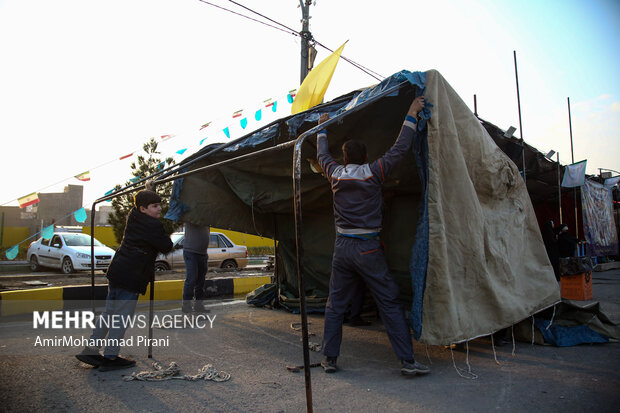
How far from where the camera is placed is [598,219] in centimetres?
1092

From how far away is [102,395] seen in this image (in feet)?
9.36

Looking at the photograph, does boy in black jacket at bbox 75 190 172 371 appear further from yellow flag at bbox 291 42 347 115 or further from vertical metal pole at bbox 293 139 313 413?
yellow flag at bbox 291 42 347 115

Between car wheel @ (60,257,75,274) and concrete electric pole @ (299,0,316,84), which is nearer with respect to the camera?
concrete electric pole @ (299,0,316,84)

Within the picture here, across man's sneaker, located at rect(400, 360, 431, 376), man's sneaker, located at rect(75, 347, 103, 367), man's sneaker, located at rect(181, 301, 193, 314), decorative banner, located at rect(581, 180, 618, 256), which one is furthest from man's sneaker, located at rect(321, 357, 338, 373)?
decorative banner, located at rect(581, 180, 618, 256)

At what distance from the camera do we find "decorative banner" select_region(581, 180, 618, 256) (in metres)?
10.0

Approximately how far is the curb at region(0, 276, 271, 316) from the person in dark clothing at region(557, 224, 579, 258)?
7.04 m

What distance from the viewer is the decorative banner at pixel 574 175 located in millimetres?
7864

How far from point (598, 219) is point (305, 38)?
9.35 meters

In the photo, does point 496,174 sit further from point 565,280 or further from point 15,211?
point 15,211

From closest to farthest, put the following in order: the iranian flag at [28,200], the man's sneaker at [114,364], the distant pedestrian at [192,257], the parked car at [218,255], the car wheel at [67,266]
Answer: the man's sneaker at [114,364], the distant pedestrian at [192,257], the iranian flag at [28,200], the car wheel at [67,266], the parked car at [218,255]

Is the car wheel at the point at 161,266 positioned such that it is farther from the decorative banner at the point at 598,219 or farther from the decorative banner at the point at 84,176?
the decorative banner at the point at 598,219

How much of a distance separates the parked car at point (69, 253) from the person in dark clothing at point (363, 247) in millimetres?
11502

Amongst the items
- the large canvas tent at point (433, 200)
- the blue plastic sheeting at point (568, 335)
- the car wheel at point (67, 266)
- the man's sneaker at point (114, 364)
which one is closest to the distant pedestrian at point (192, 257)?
the large canvas tent at point (433, 200)

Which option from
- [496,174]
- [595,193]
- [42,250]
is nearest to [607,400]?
[496,174]
